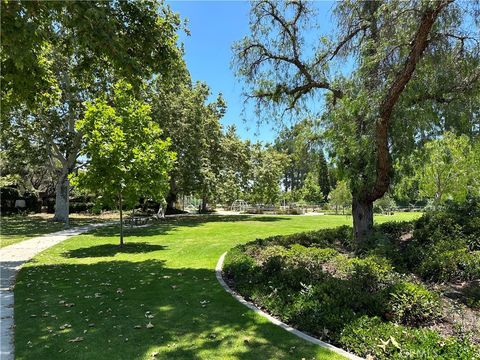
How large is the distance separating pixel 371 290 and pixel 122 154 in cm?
887

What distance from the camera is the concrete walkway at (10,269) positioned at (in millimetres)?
4500

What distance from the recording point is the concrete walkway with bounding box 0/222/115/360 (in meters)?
4.50

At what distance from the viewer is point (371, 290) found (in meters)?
5.41

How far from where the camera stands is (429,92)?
8.09m

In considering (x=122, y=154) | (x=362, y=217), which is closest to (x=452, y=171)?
(x=362, y=217)

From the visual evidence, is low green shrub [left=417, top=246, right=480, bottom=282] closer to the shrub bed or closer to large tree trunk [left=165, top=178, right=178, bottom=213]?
the shrub bed

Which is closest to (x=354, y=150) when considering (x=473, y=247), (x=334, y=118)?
(x=334, y=118)

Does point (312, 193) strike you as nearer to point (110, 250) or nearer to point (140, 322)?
point (110, 250)

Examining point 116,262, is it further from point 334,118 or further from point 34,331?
point 334,118

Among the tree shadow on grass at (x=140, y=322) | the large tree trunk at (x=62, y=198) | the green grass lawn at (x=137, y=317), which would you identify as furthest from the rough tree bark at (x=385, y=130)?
the large tree trunk at (x=62, y=198)

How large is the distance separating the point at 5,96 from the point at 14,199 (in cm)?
2628

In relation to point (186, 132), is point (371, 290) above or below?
below

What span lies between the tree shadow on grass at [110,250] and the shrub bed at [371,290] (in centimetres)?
494

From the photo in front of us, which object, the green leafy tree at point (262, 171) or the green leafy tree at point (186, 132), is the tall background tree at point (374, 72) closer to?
the green leafy tree at point (186, 132)
